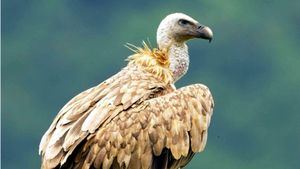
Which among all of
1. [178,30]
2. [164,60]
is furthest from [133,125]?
[178,30]

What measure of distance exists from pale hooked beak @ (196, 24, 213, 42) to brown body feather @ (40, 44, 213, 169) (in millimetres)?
795

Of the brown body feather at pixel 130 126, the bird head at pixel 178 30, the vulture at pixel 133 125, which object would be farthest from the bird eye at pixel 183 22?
the brown body feather at pixel 130 126

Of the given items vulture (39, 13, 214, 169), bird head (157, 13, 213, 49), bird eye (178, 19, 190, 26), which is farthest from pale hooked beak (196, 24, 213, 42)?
vulture (39, 13, 214, 169)

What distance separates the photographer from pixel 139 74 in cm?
1437

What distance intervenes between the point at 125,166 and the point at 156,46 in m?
2.30

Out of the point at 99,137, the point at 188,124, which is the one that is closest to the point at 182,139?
the point at 188,124

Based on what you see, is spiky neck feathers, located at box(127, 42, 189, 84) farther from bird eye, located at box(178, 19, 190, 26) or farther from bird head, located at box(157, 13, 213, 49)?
bird eye, located at box(178, 19, 190, 26)

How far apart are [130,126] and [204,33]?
2.02 metres

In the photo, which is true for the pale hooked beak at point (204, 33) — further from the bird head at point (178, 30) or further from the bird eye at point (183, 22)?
the bird eye at point (183, 22)

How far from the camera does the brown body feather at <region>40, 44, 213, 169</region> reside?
13031mm

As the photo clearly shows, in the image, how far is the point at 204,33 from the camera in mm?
14930

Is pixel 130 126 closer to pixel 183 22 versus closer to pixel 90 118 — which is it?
pixel 90 118

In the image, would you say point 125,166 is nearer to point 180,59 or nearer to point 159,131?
point 159,131

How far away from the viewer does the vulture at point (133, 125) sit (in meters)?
13.0
